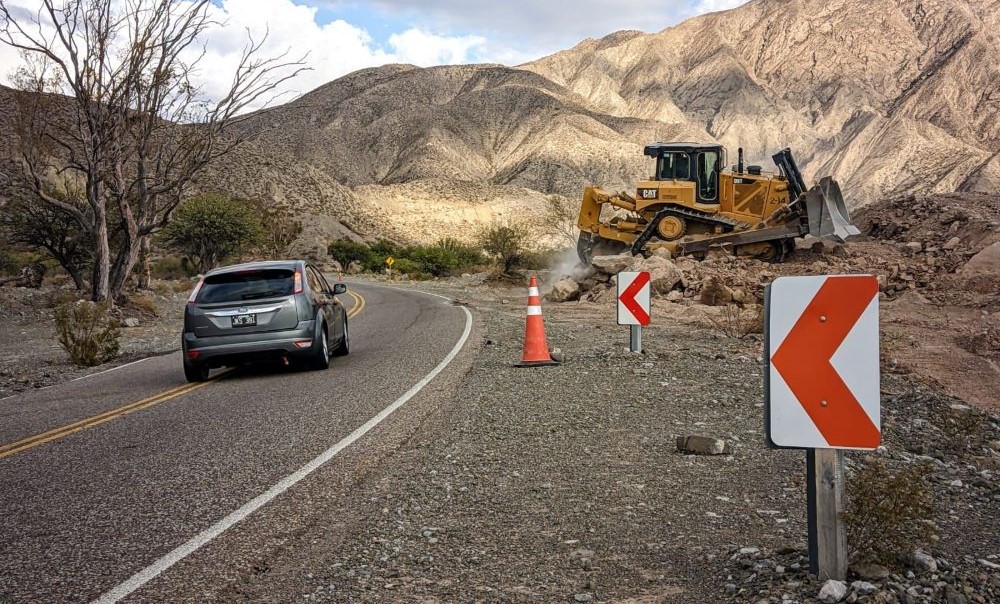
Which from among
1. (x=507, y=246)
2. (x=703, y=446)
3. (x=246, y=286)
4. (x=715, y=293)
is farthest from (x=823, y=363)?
(x=507, y=246)

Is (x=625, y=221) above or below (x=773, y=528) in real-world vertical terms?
above

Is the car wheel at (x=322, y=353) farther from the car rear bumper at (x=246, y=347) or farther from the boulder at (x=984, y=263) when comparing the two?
the boulder at (x=984, y=263)

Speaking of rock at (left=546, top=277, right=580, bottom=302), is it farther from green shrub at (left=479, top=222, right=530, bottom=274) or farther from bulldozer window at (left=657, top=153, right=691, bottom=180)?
green shrub at (left=479, top=222, right=530, bottom=274)

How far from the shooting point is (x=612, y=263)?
80.6 feet

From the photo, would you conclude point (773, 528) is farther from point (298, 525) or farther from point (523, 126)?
point (523, 126)

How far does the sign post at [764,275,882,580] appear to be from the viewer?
360 cm

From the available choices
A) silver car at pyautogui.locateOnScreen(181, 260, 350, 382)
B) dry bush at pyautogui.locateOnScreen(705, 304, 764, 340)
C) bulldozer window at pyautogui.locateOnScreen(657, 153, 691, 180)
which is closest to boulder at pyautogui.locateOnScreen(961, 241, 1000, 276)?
dry bush at pyautogui.locateOnScreen(705, 304, 764, 340)

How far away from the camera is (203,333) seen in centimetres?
1143

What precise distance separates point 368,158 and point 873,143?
6572cm

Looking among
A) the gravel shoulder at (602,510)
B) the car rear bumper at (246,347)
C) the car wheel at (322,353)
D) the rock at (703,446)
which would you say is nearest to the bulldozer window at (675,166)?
the car wheel at (322,353)

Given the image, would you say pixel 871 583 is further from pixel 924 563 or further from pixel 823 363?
pixel 823 363

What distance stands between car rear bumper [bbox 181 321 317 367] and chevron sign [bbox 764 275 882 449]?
880 centimetres

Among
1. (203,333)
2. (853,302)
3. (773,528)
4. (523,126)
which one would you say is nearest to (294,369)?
(203,333)

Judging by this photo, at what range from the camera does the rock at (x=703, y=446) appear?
21.5 feet
